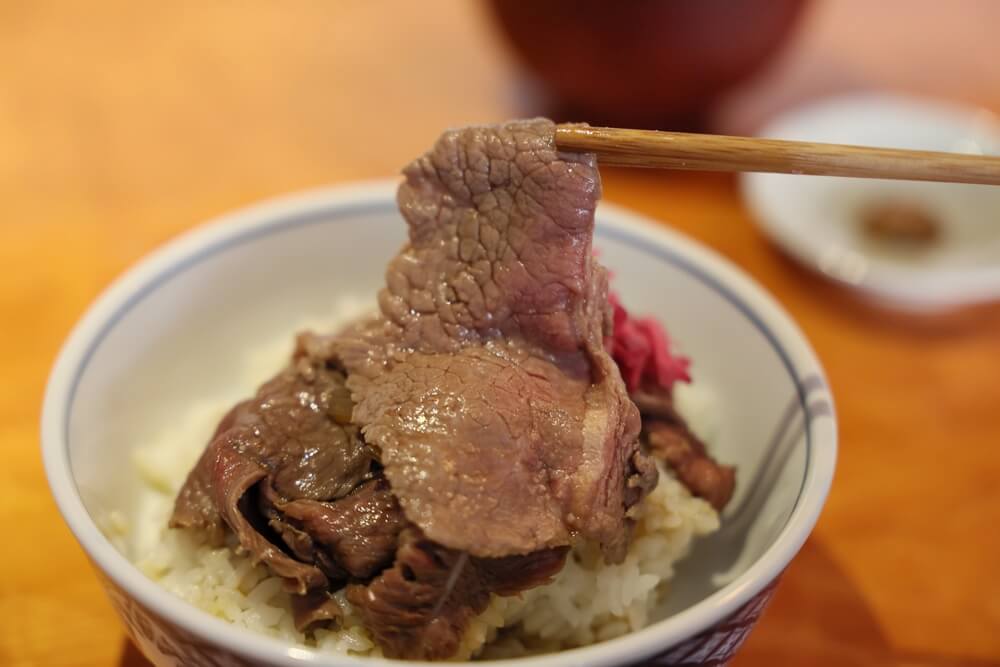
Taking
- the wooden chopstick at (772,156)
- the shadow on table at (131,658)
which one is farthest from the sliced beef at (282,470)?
the wooden chopstick at (772,156)

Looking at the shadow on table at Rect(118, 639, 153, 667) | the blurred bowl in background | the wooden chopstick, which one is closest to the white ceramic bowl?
the shadow on table at Rect(118, 639, 153, 667)

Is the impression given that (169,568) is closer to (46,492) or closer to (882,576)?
(46,492)

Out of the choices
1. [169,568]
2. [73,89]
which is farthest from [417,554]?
[73,89]

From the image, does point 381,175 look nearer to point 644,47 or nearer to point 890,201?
point 644,47

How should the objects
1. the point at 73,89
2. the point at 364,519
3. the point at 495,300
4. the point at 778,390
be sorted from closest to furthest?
the point at 364,519 < the point at 495,300 < the point at 778,390 < the point at 73,89

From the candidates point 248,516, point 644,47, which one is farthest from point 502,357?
point 644,47

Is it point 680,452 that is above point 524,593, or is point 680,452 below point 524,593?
above
